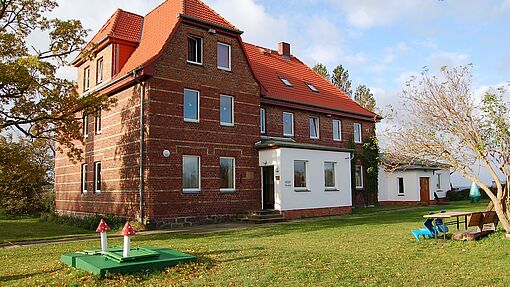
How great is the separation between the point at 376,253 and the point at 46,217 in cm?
2179

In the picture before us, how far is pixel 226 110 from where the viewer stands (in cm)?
2156

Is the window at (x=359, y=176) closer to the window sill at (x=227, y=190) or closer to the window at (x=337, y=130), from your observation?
the window at (x=337, y=130)

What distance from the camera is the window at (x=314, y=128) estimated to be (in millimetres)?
27734

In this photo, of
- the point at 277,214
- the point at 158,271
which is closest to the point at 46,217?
the point at 277,214

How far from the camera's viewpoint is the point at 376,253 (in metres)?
10.7

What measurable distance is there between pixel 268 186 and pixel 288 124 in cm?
491

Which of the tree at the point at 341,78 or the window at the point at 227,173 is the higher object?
the tree at the point at 341,78

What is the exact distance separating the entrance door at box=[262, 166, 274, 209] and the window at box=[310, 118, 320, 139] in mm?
5854

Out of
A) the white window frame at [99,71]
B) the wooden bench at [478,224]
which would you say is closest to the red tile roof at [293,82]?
the white window frame at [99,71]

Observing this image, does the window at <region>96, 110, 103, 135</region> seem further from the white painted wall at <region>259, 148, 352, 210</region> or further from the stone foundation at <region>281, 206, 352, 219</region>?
the stone foundation at <region>281, 206, 352, 219</region>

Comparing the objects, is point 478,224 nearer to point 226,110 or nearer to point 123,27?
point 226,110

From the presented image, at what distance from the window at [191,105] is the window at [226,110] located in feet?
4.58

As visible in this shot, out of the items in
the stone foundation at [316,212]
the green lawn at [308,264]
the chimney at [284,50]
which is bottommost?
the green lawn at [308,264]

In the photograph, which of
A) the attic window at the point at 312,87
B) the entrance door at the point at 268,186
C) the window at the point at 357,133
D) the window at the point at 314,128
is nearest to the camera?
the entrance door at the point at 268,186
